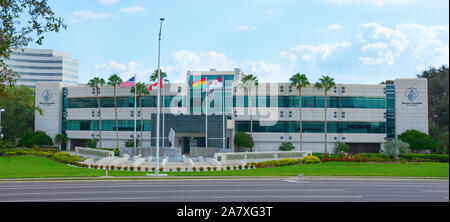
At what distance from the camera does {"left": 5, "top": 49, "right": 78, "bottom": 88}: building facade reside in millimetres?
179250

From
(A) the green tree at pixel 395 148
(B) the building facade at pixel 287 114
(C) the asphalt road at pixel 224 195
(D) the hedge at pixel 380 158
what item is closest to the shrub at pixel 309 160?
(D) the hedge at pixel 380 158

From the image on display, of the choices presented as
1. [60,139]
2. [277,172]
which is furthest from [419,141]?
[60,139]

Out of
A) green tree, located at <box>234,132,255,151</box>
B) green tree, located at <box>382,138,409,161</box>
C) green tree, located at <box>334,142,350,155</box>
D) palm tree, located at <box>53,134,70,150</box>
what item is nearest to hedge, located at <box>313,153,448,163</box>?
green tree, located at <box>382,138,409,161</box>

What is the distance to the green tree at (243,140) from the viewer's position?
65.4 metres

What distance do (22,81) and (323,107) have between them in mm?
159594

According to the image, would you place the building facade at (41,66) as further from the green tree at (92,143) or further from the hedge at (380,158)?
the hedge at (380,158)

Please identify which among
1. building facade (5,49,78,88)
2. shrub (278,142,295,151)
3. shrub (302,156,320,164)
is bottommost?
shrub (302,156,320,164)

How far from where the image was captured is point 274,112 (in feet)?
231

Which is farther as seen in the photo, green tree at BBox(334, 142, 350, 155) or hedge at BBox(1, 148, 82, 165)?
green tree at BBox(334, 142, 350, 155)

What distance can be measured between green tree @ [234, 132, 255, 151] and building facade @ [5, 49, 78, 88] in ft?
467

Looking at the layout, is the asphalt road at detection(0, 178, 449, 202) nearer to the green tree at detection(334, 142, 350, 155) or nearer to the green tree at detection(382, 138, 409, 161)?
the green tree at detection(382, 138, 409, 161)

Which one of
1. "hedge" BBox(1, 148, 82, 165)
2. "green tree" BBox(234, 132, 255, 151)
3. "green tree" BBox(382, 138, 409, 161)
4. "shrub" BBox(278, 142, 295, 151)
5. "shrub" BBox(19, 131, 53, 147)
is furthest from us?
"shrub" BBox(19, 131, 53, 147)
